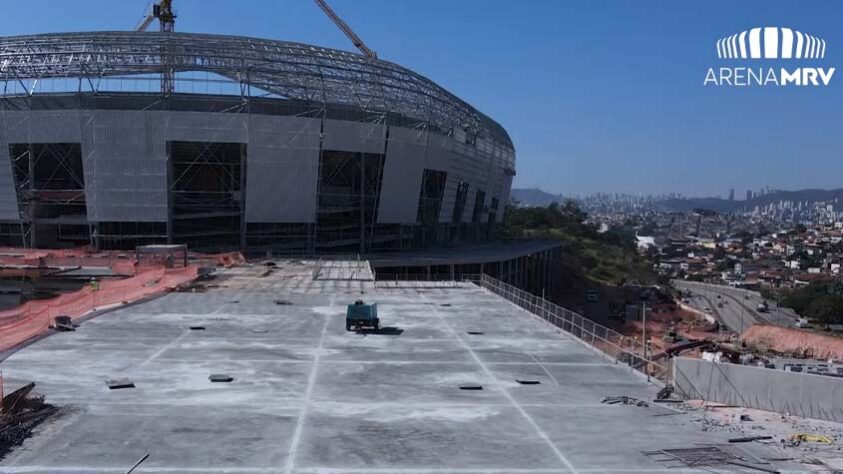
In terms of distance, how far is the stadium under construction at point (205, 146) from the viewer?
49.2 metres

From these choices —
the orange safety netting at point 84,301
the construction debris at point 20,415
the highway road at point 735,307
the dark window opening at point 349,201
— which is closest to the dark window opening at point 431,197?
the dark window opening at point 349,201

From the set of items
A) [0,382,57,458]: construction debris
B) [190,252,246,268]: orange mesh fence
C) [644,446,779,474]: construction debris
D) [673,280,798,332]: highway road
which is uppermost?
[644,446,779,474]: construction debris

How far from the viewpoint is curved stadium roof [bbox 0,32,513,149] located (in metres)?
48.9

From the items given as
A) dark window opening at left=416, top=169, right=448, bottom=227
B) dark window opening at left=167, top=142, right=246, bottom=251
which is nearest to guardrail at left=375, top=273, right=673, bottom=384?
dark window opening at left=167, top=142, right=246, bottom=251

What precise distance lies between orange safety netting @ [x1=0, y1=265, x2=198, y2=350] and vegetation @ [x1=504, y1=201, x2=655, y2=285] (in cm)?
6657

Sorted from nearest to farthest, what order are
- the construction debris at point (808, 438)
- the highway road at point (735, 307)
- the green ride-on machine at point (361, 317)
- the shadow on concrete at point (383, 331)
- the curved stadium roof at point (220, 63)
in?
the construction debris at point (808, 438) < the shadow on concrete at point (383, 331) < the green ride-on machine at point (361, 317) < the curved stadium roof at point (220, 63) < the highway road at point (735, 307)

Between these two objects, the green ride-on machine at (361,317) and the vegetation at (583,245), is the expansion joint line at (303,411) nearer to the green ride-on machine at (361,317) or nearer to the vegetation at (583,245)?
the green ride-on machine at (361,317)

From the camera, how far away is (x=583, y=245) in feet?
398

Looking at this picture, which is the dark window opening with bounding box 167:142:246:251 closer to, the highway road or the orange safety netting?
the orange safety netting

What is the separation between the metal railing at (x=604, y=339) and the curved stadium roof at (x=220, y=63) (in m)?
23.7

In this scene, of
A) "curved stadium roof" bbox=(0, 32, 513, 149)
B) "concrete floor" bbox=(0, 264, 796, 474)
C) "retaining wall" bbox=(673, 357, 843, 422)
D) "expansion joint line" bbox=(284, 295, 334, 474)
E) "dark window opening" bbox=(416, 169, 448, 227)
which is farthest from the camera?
"dark window opening" bbox=(416, 169, 448, 227)

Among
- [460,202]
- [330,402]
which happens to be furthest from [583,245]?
[330,402]

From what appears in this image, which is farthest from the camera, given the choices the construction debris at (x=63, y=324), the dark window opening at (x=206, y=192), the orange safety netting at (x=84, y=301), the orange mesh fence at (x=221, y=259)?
the dark window opening at (x=206, y=192)

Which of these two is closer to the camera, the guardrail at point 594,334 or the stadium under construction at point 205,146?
the guardrail at point 594,334
